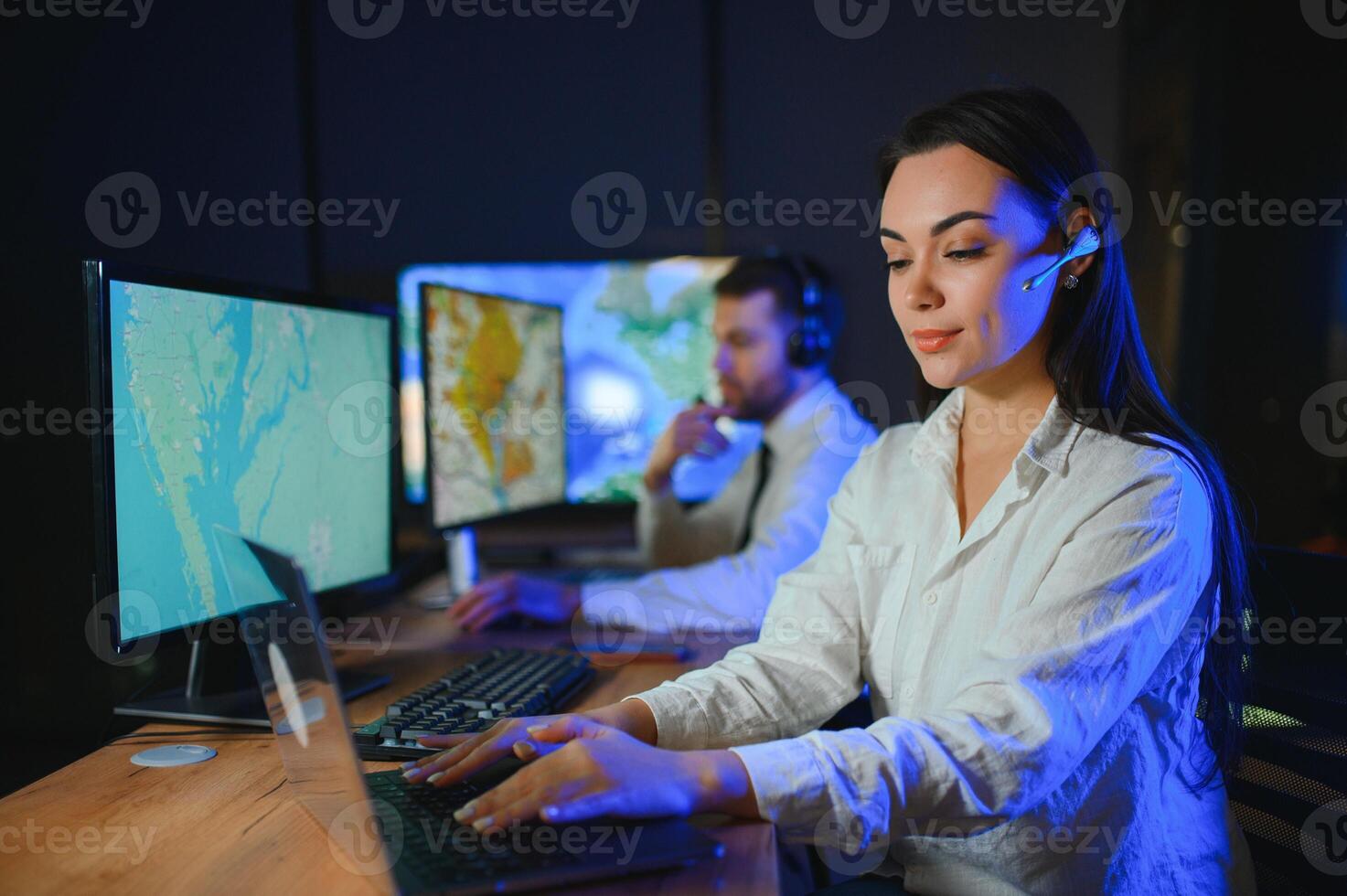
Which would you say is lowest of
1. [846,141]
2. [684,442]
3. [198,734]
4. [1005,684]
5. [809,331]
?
[198,734]

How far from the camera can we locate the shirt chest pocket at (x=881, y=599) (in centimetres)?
113

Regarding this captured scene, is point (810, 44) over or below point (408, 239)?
over

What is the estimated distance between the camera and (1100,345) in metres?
1.05

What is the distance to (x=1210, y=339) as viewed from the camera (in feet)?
7.78

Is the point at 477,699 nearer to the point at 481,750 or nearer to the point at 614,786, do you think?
the point at 481,750

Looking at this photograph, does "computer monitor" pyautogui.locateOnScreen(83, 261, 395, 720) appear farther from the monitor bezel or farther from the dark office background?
the dark office background

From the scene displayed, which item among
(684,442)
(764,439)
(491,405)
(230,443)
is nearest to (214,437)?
(230,443)

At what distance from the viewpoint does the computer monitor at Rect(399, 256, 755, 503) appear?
2189mm

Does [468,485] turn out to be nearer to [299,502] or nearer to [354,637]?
[354,637]

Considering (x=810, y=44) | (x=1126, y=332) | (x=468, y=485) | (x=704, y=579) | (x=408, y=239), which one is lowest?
(x=704, y=579)

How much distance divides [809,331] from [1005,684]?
1300 mm

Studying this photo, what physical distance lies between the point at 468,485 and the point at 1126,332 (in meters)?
1.13

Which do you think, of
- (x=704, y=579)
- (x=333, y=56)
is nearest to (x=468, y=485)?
(x=704, y=579)

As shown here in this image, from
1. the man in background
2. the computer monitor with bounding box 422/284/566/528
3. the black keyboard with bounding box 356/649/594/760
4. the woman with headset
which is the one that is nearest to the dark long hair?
the woman with headset
